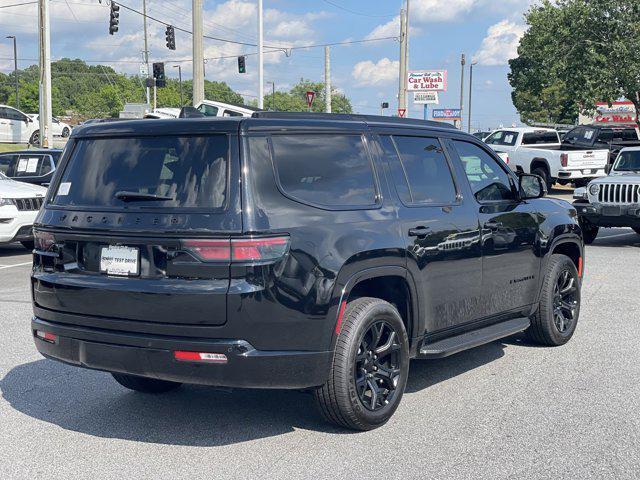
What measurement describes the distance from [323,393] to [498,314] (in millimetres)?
2098

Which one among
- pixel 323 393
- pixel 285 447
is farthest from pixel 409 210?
pixel 285 447

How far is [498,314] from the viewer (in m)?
6.36

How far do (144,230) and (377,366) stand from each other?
5.43 feet

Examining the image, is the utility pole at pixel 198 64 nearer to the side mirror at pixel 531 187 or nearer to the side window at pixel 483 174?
the side mirror at pixel 531 187

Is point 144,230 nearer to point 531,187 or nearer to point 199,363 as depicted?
point 199,363

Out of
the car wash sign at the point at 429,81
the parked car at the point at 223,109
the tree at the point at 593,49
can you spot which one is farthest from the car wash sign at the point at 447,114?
the parked car at the point at 223,109

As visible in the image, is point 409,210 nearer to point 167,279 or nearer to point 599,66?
point 167,279

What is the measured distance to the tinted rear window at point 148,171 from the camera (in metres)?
4.52

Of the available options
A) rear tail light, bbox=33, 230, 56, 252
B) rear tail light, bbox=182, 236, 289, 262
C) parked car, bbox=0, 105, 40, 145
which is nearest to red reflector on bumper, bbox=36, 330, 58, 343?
rear tail light, bbox=33, 230, 56, 252

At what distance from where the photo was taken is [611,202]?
14.5 metres

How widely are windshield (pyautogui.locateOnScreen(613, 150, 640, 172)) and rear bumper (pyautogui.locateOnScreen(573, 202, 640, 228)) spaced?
6.12ft

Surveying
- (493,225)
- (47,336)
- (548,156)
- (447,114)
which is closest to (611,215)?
(493,225)

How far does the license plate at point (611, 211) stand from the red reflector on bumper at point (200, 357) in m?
11.6

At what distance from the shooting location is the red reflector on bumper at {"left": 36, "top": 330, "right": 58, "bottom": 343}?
4891 mm
